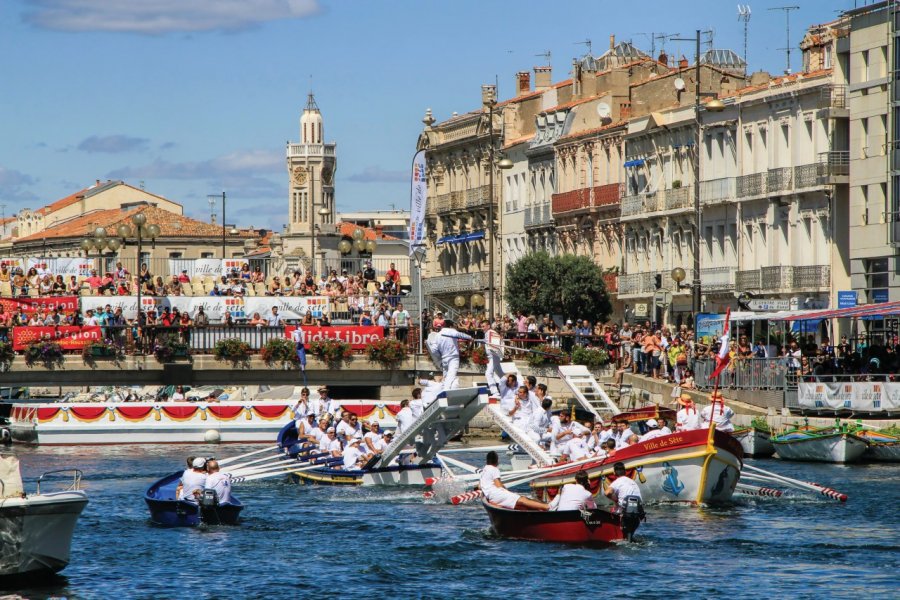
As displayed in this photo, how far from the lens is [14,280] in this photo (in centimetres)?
7706

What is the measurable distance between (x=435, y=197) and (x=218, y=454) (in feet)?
176

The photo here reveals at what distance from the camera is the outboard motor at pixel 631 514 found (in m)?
34.3

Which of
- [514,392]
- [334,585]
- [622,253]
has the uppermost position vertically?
[622,253]

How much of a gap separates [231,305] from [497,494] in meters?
34.1

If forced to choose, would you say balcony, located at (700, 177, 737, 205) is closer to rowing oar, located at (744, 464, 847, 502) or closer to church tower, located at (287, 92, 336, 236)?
rowing oar, located at (744, 464, 847, 502)

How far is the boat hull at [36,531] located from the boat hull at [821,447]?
26.5 m

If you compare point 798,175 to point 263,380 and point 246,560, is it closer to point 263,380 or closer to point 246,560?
point 263,380

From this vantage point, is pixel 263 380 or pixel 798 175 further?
pixel 798 175

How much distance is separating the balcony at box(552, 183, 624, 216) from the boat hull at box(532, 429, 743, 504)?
48.8 meters

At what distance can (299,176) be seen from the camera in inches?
7657

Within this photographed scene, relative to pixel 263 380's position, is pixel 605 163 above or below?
above

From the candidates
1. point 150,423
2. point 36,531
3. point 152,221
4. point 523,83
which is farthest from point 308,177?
point 36,531

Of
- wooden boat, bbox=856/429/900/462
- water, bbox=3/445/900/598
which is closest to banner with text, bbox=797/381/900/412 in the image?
wooden boat, bbox=856/429/900/462

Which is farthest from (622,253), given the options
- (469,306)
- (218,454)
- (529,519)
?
(529,519)
